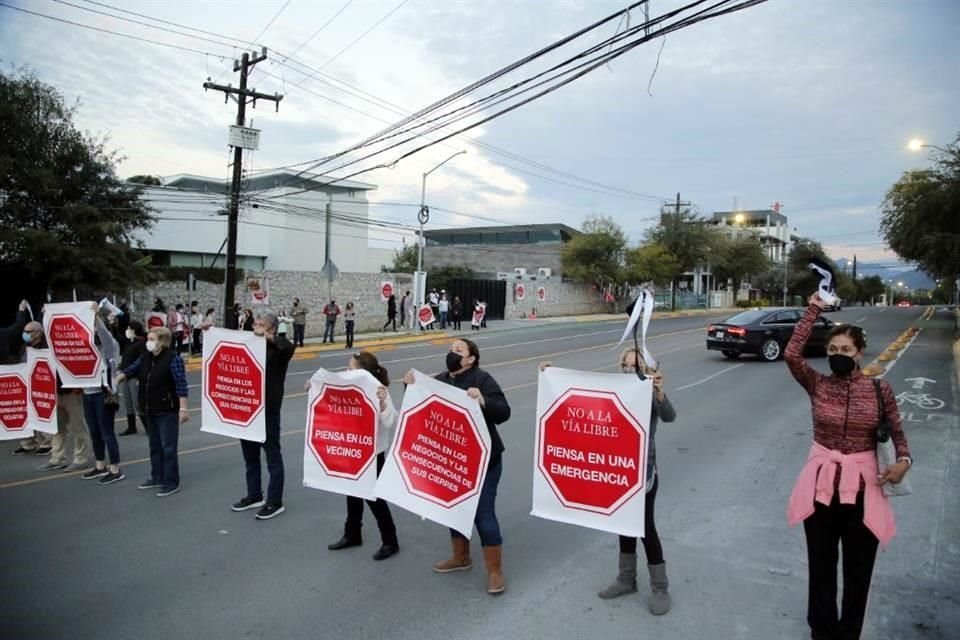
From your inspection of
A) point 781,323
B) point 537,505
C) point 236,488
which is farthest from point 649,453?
point 781,323

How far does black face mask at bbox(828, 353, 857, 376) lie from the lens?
368cm

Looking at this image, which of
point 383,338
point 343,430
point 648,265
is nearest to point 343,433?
point 343,430

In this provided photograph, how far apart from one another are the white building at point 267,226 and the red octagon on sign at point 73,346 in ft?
80.4

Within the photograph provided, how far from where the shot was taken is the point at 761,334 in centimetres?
1819

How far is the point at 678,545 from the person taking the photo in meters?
5.31

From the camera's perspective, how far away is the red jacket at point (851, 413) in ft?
11.8

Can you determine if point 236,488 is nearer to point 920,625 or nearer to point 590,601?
point 590,601

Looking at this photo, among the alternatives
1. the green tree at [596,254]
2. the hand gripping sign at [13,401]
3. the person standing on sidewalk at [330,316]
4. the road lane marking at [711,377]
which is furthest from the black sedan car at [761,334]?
the green tree at [596,254]

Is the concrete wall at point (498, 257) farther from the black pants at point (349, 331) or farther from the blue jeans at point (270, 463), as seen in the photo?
the blue jeans at point (270, 463)

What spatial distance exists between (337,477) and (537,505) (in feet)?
5.73

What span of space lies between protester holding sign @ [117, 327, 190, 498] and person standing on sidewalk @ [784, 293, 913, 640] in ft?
18.8

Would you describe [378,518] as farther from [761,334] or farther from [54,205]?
[54,205]

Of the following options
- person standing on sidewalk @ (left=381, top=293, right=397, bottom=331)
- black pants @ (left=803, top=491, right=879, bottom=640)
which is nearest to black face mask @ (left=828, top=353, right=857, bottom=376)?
black pants @ (left=803, top=491, right=879, bottom=640)

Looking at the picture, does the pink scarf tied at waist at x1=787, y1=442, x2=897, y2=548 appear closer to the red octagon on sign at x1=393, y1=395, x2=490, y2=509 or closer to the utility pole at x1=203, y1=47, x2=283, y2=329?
the red octagon on sign at x1=393, y1=395, x2=490, y2=509
